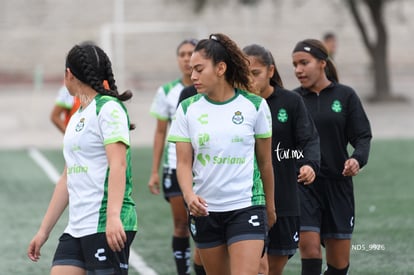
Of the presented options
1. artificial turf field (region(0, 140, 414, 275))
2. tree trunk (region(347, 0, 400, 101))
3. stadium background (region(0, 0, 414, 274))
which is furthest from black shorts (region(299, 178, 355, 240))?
tree trunk (region(347, 0, 400, 101))

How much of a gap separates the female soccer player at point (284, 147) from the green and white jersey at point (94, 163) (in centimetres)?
178

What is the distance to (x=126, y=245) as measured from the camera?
566 centimetres

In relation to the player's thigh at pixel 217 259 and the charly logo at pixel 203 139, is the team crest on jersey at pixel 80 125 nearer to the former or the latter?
the charly logo at pixel 203 139

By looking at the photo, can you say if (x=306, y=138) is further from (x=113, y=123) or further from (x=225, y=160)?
(x=113, y=123)

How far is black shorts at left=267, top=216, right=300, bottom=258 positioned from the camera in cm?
725

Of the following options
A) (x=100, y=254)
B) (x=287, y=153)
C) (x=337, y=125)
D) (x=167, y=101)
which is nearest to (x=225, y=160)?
(x=100, y=254)

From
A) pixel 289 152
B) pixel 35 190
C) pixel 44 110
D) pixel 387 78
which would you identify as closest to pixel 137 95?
pixel 44 110

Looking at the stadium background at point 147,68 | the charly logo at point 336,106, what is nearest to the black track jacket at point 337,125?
the charly logo at point 336,106

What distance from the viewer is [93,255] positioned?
564 cm

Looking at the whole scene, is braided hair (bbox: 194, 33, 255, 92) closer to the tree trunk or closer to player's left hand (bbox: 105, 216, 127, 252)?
player's left hand (bbox: 105, 216, 127, 252)

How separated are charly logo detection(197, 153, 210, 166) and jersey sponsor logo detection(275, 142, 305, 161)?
1.11m

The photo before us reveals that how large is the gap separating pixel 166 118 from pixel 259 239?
11.9ft

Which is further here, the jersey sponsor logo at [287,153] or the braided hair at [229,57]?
the jersey sponsor logo at [287,153]

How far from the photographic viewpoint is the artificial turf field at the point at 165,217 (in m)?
9.91
